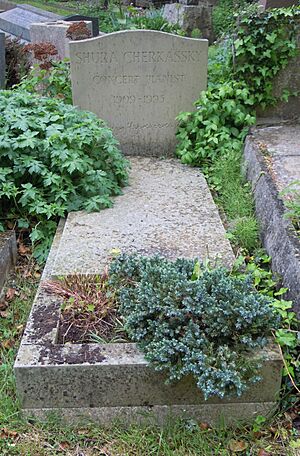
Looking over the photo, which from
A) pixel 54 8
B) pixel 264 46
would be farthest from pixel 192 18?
pixel 54 8

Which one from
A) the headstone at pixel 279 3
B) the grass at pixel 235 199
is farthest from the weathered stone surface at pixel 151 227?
the headstone at pixel 279 3

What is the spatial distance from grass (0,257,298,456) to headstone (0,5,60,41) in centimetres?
779

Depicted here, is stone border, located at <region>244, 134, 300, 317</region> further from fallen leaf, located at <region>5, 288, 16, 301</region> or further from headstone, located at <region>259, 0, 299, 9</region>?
headstone, located at <region>259, 0, 299, 9</region>

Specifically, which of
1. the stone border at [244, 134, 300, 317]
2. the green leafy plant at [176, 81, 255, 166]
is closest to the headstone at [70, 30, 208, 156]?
A: the green leafy plant at [176, 81, 255, 166]

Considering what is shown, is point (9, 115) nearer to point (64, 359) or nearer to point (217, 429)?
point (64, 359)

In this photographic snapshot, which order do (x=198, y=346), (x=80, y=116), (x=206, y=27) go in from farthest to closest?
1. (x=206, y=27)
2. (x=80, y=116)
3. (x=198, y=346)

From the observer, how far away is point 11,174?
13.1 feet

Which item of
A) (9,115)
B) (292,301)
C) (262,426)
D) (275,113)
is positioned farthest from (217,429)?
(275,113)

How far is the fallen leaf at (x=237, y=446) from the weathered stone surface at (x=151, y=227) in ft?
3.40

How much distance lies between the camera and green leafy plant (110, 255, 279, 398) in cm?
236

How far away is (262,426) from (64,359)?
0.98 m

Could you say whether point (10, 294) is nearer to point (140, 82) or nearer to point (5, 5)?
point (140, 82)

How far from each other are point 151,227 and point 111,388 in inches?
54.8

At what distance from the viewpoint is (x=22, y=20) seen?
33.0 ft
